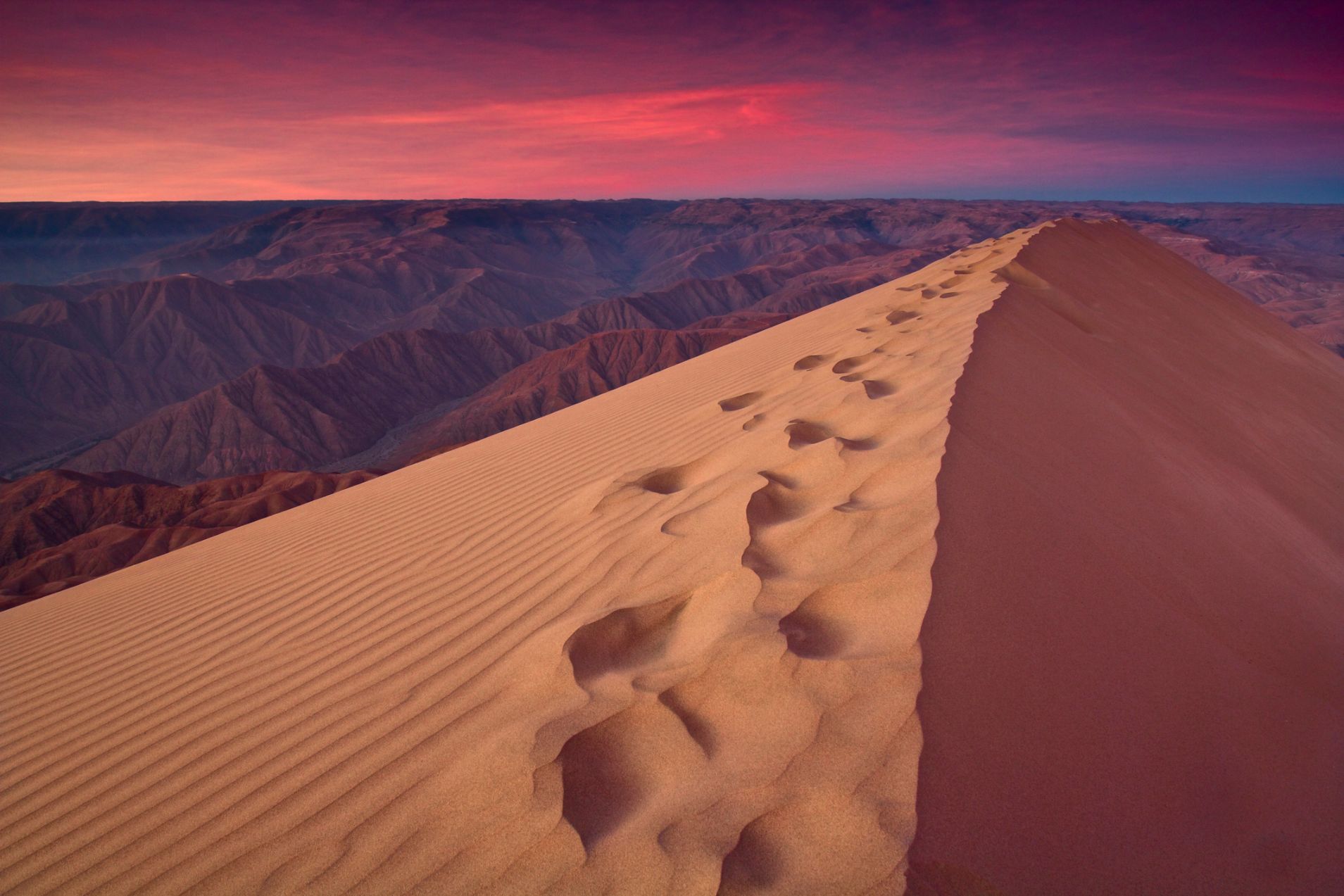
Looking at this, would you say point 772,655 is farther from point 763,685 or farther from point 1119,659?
point 1119,659

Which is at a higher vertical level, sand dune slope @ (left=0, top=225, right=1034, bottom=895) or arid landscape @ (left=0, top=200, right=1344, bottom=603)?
sand dune slope @ (left=0, top=225, right=1034, bottom=895)

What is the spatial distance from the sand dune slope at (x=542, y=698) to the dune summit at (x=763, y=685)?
Result: 1 centimetres

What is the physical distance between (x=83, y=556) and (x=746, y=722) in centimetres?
2150

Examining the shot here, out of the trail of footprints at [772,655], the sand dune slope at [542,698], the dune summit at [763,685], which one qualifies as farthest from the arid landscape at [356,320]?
the trail of footprints at [772,655]

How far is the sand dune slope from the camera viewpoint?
1.41 meters

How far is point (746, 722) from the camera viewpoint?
160cm

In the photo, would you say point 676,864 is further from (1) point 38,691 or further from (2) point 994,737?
(1) point 38,691

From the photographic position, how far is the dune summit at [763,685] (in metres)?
1.38

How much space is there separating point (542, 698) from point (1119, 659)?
4.73ft

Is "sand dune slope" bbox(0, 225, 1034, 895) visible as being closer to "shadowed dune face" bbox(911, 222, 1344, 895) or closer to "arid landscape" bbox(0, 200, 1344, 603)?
"shadowed dune face" bbox(911, 222, 1344, 895)

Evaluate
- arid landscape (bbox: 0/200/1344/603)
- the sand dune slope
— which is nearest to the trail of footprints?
the sand dune slope

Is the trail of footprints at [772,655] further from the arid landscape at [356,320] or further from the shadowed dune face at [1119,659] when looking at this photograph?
the arid landscape at [356,320]

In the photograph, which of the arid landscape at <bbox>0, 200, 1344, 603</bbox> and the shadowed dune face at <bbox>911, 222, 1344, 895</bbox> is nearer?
the shadowed dune face at <bbox>911, 222, 1344, 895</bbox>

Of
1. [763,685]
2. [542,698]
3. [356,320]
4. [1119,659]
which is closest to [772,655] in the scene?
[763,685]
